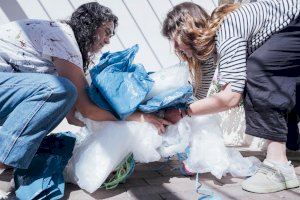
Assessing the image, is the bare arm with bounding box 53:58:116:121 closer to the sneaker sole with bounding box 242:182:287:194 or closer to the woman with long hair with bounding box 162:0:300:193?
the woman with long hair with bounding box 162:0:300:193

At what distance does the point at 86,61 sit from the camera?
2.26 metres

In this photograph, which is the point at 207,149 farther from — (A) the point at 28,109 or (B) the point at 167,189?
(A) the point at 28,109

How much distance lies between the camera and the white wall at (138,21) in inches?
134

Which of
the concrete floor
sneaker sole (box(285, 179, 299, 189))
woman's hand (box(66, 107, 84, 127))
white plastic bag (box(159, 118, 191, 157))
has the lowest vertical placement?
sneaker sole (box(285, 179, 299, 189))

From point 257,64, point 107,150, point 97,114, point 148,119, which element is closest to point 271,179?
point 257,64

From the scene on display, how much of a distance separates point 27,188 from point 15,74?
23.6 inches

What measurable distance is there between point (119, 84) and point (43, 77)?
1.42ft

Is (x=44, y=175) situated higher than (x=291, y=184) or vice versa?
(x=44, y=175)

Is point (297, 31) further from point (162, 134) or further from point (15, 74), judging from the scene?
point (15, 74)

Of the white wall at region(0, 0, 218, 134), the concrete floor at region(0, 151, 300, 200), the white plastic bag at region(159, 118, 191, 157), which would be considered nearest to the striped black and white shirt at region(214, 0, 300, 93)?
the white plastic bag at region(159, 118, 191, 157)

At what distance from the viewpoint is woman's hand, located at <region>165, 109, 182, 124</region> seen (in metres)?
2.16

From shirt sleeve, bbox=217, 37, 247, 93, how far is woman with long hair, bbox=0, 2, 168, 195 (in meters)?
0.46

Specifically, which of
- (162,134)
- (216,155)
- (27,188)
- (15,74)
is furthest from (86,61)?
(216,155)

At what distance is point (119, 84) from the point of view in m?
2.06
